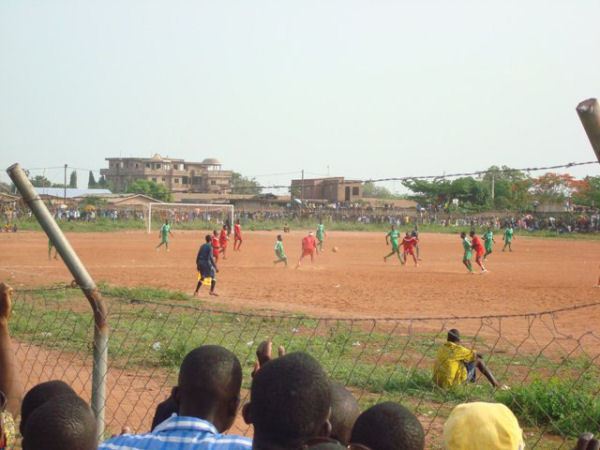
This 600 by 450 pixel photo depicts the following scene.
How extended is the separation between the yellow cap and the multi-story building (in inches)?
4447

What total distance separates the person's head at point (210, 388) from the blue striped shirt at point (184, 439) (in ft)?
0.26

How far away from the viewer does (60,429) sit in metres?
3.05

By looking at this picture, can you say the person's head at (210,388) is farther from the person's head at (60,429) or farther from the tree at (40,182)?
the tree at (40,182)

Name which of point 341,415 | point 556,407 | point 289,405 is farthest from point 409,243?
point 289,405

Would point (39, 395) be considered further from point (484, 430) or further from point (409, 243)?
point (409, 243)

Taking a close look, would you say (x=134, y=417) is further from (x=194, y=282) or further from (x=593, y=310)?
(x=194, y=282)

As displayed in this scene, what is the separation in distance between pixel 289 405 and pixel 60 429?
1.06 m

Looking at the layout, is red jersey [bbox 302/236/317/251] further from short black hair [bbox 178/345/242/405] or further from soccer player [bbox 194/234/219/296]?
short black hair [bbox 178/345/242/405]

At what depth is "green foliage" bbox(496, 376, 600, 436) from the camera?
287 inches

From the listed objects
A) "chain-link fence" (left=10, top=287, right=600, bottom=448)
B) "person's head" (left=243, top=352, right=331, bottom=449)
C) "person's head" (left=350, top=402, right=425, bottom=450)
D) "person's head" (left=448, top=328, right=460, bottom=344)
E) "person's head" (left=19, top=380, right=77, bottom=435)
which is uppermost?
"person's head" (left=243, top=352, right=331, bottom=449)

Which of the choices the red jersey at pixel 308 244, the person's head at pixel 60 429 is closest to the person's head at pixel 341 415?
the person's head at pixel 60 429

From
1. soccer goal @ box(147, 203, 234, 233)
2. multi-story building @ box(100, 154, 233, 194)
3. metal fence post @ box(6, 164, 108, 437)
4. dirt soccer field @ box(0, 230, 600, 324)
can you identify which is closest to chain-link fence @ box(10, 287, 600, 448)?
metal fence post @ box(6, 164, 108, 437)

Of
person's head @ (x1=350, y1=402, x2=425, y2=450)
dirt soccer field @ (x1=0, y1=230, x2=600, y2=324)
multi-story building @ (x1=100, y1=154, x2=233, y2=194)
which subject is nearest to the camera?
person's head @ (x1=350, y1=402, x2=425, y2=450)

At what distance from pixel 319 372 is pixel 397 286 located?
68.7 feet
